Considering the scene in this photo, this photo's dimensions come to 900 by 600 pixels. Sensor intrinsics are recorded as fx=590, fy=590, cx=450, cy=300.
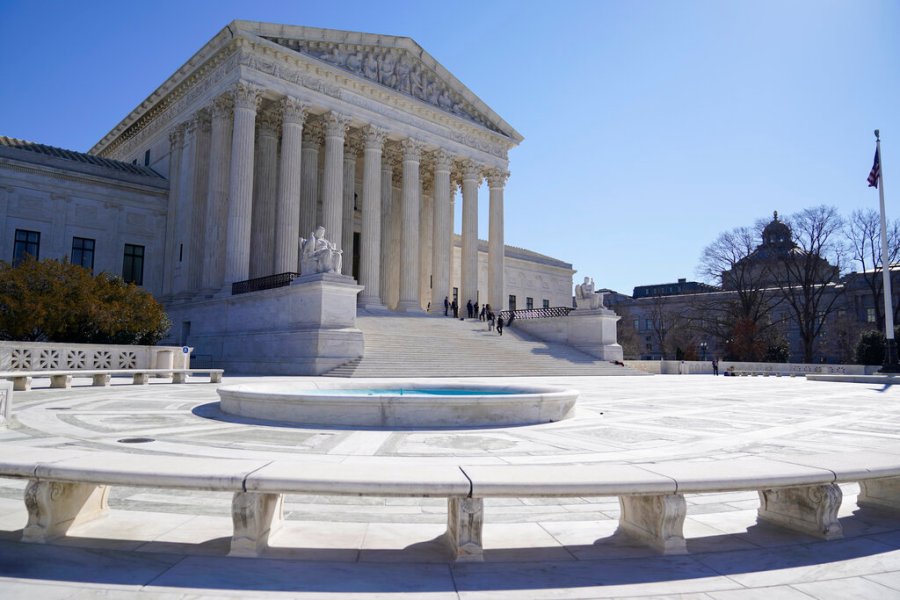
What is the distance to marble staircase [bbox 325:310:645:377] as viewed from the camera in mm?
27734

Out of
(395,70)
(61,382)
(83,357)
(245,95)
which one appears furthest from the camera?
(395,70)

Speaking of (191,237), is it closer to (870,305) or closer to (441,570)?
(441,570)

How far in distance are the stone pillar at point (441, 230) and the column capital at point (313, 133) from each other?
852cm

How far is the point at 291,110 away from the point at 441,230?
44.7 feet

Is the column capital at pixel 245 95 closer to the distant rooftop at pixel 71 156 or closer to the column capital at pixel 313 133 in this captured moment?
the column capital at pixel 313 133

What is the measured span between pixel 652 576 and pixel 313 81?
37883 mm

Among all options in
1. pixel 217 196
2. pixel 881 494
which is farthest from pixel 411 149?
pixel 881 494

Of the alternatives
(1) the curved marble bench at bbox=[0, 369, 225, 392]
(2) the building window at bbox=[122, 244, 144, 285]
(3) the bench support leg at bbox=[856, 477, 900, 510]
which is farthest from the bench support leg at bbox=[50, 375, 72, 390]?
(2) the building window at bbox=[122, 244, 144, 285]

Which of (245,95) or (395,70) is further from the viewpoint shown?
(395,70)

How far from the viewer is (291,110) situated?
35875mm

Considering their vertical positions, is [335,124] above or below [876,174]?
above

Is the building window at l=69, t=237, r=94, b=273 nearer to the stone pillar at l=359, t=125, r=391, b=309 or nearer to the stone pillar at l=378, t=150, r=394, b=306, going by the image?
the stone pillar at l=359, t=125, r=391, b=309

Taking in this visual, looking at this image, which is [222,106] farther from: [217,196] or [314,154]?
[314,154]

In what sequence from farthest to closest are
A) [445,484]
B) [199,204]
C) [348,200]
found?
[348,200], [199,204], [445,484]
